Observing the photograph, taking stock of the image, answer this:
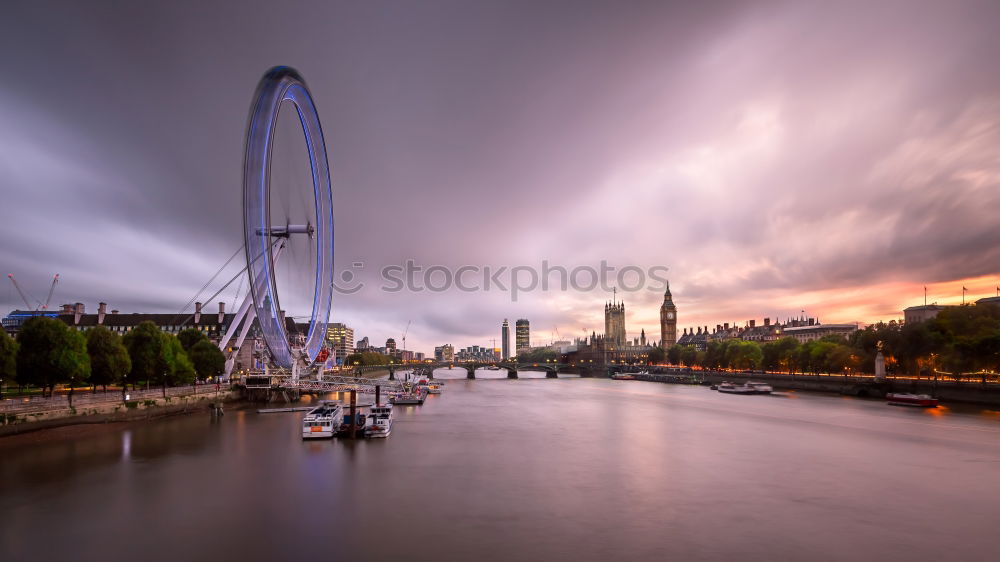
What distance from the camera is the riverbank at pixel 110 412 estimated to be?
36.2m

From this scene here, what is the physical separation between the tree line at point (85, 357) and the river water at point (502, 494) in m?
5.66

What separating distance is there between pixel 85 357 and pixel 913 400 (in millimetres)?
83507

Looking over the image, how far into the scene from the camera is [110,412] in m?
45.0

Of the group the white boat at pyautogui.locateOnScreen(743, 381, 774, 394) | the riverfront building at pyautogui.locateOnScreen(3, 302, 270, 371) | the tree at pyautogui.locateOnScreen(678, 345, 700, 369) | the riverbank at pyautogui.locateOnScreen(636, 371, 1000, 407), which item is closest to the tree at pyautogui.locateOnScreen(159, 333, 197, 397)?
the riverfront building at pyautogui.locateOnScreen(3, 302, 270, 371)

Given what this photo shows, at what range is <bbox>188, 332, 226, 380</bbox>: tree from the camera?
67.6 meters

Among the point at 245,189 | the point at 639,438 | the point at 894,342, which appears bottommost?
the point at 639,438

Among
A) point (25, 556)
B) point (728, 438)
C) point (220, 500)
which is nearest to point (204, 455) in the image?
point (220, 500)

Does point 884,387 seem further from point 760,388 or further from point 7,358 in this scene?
point 7,358

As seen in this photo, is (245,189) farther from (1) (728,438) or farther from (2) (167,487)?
(1) (728,438)

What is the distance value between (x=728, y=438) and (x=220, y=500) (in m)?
36.3

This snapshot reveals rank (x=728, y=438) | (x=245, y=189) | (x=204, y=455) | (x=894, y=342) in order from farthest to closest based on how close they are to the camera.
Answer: (x=894, y=342), (x=728, y=438), (x=245, y=189), (x=204, y=455)

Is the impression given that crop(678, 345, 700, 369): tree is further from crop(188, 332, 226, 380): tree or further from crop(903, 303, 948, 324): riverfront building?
crop(188, 332, 226, 380): tree

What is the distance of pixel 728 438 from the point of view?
4384 cm

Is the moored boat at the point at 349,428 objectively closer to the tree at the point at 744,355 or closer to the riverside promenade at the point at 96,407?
the riverside promenade at the point at 96,407
